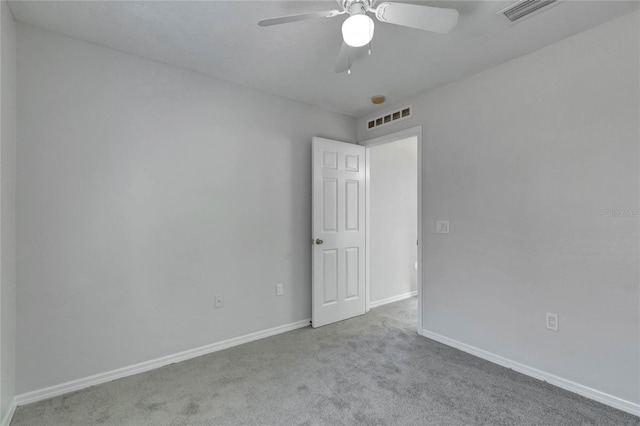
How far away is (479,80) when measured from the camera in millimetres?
2650

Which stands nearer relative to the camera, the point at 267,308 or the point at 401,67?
the point at 401,67

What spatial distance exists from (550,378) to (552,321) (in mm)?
412

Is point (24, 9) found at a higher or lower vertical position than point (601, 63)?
higher

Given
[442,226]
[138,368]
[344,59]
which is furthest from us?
[442,226]

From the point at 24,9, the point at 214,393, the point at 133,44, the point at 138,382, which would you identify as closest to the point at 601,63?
the point at 133,44

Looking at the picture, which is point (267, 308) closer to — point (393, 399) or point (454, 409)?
point (393, 399)

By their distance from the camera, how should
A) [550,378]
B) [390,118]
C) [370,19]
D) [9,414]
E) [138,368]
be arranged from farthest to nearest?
[390,118], [138,368], [550,378], [9,414], [370,19]

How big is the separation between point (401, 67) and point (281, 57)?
3.34ft

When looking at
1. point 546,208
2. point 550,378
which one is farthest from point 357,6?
point 550,378

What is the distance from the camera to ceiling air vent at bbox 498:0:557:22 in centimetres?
180

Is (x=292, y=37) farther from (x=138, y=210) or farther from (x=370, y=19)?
(x=138, y=210)

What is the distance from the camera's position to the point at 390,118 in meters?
3.45

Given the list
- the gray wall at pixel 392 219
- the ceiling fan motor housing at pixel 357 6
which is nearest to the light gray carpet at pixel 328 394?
the gray wall at pixel 392 219

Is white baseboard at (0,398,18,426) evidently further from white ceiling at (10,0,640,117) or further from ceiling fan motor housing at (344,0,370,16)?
ceiling fan motor housing at (344,0,370,16)
